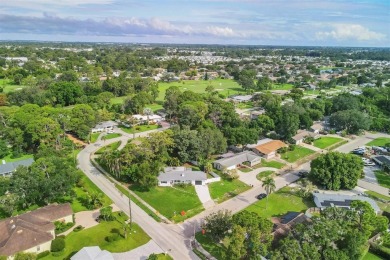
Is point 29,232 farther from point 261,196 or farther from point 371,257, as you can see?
point 371,257

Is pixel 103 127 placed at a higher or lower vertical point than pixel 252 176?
higher

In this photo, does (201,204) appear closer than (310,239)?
No

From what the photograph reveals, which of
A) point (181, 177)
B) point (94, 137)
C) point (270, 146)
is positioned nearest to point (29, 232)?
point (181, 177)

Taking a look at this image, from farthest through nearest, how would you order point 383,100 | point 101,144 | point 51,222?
point 383,100
point 101,144
point 51,222

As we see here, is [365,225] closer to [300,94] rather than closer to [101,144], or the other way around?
[101,144]

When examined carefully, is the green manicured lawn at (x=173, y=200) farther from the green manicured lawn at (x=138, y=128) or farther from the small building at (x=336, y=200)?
the green manicured lawn at (x=138, y=128)

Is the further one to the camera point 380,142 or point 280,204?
point 380,142

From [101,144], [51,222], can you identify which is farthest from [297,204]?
[101,144]
